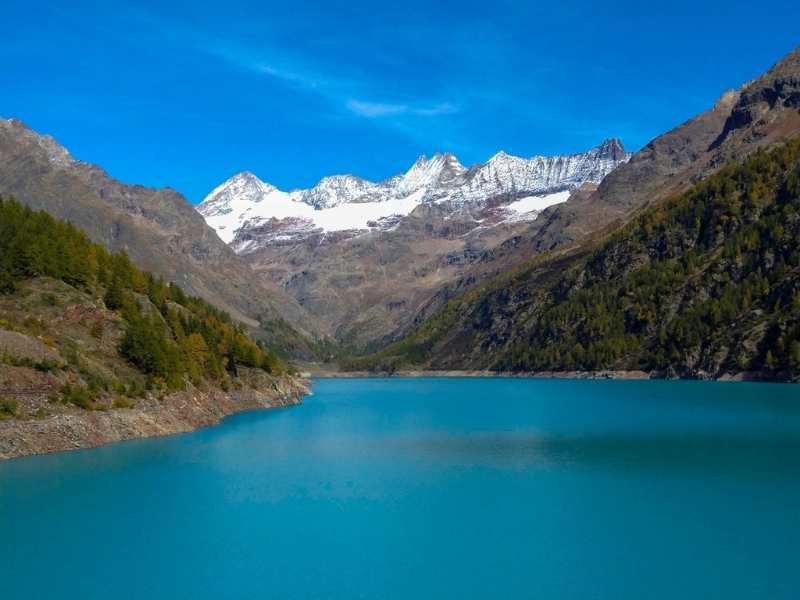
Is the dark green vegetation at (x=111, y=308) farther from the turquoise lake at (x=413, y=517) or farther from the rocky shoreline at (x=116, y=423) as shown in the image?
the turquoise lake at (x=413, y=517)

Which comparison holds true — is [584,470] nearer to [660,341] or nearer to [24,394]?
[24,394]

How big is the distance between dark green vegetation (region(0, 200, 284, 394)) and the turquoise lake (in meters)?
7.88

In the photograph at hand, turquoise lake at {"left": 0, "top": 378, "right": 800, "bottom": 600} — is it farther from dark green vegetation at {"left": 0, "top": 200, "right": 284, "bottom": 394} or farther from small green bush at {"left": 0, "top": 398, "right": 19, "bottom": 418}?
dark green vegetation at {"left": 0, "top": 200, "right": 284, "bottom": 394}

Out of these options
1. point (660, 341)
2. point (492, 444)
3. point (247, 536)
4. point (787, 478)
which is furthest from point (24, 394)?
point (660, 341)

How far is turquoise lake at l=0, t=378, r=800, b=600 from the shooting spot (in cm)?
3341

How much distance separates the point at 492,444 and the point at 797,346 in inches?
3815

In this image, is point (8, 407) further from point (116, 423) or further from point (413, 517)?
point (413, 517)

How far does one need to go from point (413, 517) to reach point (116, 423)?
124 feet

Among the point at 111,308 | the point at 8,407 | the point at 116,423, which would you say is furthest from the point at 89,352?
the point at 8,407

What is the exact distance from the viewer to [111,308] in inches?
3489

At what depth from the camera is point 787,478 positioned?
173 ft

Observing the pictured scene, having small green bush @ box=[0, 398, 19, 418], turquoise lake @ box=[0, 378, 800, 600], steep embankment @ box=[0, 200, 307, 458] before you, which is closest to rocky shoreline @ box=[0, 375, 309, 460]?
steep embankment @ box=[0, 200, 307, 458]

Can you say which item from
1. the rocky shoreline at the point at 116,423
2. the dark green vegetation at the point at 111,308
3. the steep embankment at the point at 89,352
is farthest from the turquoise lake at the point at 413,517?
the dark green vegetation at the point at 111,308

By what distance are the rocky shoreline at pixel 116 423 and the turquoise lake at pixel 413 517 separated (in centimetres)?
169
